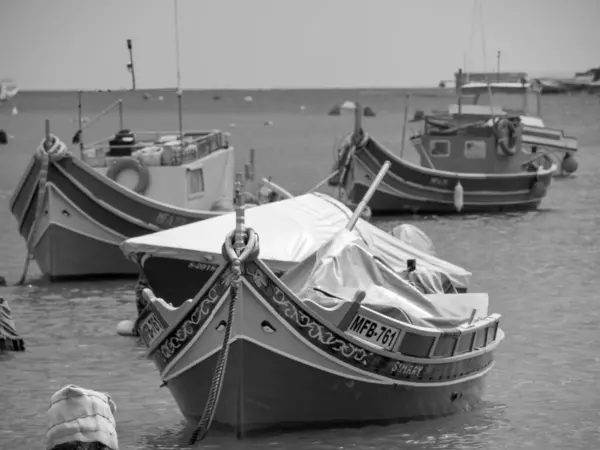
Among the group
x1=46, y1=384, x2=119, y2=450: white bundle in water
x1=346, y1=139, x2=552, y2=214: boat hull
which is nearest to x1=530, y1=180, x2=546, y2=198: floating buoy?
x1=346, y1=139, x2=552, y2=214: boat hull

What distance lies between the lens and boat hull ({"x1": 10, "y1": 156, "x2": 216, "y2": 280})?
83.4ft

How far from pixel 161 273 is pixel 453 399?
5635mm

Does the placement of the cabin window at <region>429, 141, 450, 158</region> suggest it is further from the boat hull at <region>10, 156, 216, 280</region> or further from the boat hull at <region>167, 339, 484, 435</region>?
the boat hull at <region>167, 339, 484, 435</region>

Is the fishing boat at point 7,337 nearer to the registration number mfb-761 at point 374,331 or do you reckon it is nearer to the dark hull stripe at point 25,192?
the dark hull stripe at point 25,192

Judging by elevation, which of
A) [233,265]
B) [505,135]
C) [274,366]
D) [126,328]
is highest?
[233,265]

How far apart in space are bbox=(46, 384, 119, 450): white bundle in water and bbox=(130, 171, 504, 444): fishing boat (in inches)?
131

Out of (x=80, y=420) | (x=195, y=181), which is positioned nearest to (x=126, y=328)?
(x=195, y=181)

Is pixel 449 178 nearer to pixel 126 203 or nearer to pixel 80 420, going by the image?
pixel 126 203

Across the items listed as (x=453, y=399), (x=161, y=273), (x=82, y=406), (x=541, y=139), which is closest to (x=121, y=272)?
(x=161, y=273)

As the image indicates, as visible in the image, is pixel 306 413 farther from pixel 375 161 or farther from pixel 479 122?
pixel 479 122

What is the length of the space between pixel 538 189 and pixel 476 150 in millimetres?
2331

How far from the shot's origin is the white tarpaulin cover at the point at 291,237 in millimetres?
18188

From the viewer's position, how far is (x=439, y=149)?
41.1m

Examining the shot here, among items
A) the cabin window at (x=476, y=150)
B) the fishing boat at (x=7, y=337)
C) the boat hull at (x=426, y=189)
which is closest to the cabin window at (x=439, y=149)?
the cabin window at (x=476, y=150)
